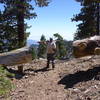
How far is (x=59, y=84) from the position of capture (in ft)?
40.3

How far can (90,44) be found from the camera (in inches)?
495

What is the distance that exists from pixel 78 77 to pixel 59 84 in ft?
3.20

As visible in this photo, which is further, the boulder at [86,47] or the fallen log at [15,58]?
the fallen log at [15,58]

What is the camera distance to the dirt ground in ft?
34.0

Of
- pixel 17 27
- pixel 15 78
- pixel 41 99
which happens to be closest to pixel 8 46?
pixel 17 27

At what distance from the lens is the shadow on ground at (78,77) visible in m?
12.0

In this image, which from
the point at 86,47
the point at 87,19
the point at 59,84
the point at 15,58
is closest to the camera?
the point at 59,84

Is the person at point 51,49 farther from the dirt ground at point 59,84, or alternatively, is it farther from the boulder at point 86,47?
the boulder at point 86,47

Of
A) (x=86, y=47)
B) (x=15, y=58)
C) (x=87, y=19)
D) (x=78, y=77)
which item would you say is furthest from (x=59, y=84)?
(x=87, y=19)

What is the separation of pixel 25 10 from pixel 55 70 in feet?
33.8

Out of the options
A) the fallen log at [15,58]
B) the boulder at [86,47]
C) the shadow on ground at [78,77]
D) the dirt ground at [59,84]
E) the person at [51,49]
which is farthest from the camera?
the person at [51,49]

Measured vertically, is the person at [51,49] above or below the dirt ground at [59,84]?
above

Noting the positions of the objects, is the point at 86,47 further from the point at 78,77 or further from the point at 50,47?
the point at 50,47

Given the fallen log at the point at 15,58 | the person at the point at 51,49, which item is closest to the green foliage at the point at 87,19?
the person at the point at 51,49
